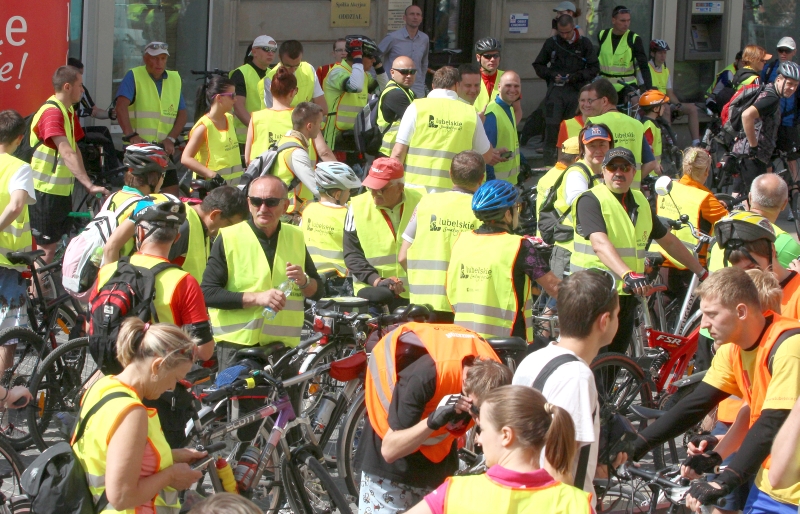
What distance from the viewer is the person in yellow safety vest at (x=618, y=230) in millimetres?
6527

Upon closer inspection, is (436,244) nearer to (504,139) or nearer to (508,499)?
(508,499)

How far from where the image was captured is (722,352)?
14.4 feet

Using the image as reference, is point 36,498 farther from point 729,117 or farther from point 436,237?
point 729,117

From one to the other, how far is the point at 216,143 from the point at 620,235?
3897 mm

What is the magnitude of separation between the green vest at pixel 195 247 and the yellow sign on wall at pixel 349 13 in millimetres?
7570

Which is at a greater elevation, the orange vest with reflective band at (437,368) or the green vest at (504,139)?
the green vest at (504,139)

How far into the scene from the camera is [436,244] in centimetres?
626

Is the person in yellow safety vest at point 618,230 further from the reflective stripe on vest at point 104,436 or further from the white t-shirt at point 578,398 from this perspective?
the reflective stripe on vest at point 104,436

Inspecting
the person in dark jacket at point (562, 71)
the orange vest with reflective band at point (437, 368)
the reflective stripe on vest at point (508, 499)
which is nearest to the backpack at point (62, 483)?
the orange vest with reflective band at point (437, 368)

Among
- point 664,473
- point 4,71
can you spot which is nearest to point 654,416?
point 664,473

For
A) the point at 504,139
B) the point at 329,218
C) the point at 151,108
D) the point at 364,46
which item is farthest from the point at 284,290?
the point at 364,46

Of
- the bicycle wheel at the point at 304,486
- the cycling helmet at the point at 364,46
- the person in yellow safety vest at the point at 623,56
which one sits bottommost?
the bicycle wheel at the point at 304,486

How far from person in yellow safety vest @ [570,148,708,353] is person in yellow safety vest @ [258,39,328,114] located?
4.36 metres

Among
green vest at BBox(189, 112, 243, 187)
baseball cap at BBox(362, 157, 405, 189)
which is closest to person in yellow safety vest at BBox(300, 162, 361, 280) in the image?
baseball cap at BBox(362, 157, 405, 189)
